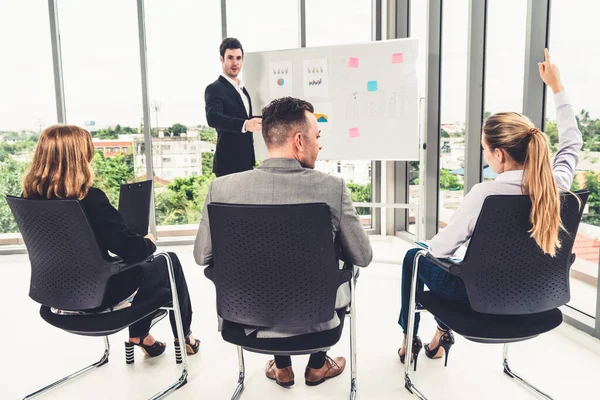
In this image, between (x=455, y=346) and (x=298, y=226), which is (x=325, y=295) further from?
(x=455, y=346)

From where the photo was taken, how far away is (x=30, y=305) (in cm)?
324

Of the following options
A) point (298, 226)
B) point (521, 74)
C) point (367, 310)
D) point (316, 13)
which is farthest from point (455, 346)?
point (316, 13)

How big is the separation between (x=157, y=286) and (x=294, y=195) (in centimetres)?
95

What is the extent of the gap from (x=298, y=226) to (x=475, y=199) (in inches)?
26.9

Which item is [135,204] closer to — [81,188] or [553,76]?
[81,188]

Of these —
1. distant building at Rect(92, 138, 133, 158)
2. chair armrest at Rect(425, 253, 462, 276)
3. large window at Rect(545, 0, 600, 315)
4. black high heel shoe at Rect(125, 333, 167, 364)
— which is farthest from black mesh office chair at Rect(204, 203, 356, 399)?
distant building at Rect(92, 138, 133, 158)

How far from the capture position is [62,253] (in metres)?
1.67

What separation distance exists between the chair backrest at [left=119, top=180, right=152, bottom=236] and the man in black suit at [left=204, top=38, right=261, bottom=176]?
1.38 metres

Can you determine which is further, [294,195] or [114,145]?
[114,145]

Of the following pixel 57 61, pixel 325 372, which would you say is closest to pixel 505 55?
pixel 325 372

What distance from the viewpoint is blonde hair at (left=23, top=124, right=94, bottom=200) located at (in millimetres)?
1724

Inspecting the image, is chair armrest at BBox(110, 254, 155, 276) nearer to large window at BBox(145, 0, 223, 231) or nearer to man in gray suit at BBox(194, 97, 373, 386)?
man in gray suit at BBox(194, 97, 373, 386)

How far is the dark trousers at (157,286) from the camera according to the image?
1.99 meters

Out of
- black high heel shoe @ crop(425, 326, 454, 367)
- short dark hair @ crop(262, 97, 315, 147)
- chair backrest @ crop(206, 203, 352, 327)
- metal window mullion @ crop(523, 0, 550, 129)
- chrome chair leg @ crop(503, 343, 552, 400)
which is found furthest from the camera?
metal window mullion @ crop(523, 0, 550, 129)
